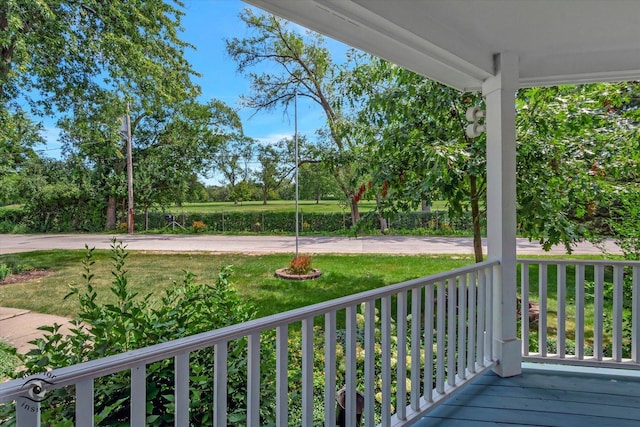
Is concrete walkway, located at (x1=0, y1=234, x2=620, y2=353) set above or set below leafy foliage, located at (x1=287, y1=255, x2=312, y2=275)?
above

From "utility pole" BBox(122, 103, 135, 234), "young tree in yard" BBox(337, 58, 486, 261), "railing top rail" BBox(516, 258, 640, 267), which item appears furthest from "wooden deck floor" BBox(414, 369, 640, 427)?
"utility pole" BBox(122, 103, 135, 234)

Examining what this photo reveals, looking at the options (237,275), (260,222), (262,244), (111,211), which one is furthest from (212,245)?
(111,211)

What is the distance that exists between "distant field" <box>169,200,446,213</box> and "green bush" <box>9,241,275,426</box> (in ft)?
7.25

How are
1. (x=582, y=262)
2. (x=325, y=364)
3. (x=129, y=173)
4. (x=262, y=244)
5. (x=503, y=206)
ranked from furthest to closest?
(x=262, y=244)
(x=129, y=173)
(x=582, y=262)
(x=503, y=206)
(x=325, y=364)

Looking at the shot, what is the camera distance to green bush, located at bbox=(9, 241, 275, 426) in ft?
3.98

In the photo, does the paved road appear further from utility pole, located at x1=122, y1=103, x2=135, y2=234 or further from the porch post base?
the porch post base

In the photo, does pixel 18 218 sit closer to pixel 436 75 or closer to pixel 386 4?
pixel 386 4

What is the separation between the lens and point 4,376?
→ 1771 millimetres

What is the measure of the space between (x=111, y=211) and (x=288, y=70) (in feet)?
13.5

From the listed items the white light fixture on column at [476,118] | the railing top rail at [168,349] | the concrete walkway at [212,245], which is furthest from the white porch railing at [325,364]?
the concrete walkway at [212,245]

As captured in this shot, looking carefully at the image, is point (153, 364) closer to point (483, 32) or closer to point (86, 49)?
point (483, 32)

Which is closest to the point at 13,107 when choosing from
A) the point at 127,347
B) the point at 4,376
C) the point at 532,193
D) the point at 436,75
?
the point at 4,376

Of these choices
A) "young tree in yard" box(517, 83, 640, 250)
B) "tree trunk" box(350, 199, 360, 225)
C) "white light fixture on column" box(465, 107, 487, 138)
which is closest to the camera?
"white light fixture on column" box(465, 107, 487, 138)

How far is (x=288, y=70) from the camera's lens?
596 cm
